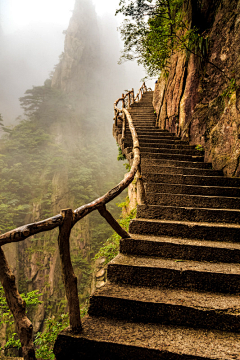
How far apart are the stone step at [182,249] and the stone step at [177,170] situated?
59.2 inches

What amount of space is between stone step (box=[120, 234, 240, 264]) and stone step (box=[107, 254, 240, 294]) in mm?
87

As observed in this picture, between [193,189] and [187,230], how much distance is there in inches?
35.3

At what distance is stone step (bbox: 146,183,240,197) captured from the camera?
288cm

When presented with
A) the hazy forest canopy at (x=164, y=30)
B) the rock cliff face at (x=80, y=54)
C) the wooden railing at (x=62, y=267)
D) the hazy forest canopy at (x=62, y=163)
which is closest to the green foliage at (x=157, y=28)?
the hazy forest canopy at (x=164, y=30)

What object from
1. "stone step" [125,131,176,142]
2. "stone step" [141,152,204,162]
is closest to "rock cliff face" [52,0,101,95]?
"stone step" [125,131,176,142]

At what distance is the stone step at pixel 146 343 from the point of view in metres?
1.18

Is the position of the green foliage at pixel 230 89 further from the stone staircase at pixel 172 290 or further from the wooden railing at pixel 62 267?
the wooden railing at pixel 62 267

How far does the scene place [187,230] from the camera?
2.20 m

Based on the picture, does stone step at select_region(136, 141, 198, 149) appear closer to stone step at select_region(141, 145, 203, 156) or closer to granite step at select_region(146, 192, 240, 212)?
stone step at select_region(141, 145, 203, 156)

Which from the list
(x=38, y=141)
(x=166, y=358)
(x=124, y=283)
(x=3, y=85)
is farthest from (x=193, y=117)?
(x=3, y=85)

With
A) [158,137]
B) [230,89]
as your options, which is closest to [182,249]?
[230,89]

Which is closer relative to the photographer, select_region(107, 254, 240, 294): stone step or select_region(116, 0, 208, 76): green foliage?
select_region(107, 254, 240, 294): stone step

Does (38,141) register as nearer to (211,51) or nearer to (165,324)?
(211,51)

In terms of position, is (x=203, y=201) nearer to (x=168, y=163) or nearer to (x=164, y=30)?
(x=168, y=163)
